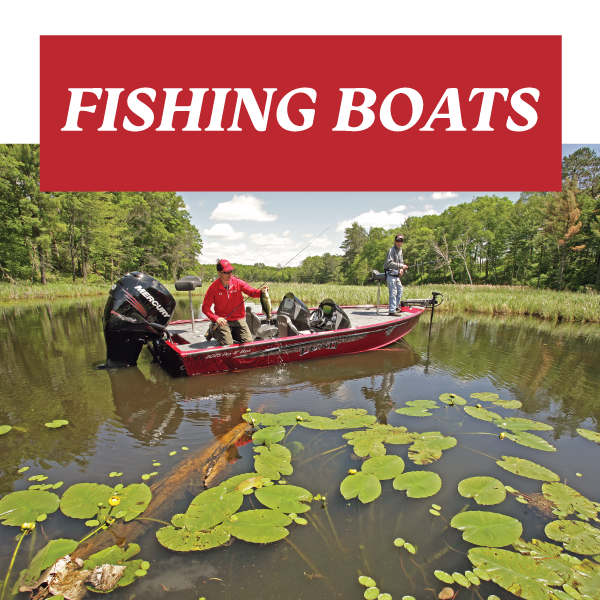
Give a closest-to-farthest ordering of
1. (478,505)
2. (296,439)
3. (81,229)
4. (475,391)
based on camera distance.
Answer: (478,505)
(296,439)
(475,391)
(81,229)

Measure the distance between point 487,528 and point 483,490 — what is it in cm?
51

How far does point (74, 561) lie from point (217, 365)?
12.5ft

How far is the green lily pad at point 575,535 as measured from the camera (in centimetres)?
223

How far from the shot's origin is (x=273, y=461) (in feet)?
10.4

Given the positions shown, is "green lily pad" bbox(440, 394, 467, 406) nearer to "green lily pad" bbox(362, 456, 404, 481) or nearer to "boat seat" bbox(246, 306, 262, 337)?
"green lily pad" bbox(362, 456, 404, 481)

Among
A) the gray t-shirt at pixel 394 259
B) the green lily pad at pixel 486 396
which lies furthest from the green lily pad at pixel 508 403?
the gray t-shirt at pixel 394 259

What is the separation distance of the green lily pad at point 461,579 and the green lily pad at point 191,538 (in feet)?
5.01

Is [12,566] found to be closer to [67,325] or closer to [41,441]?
[41,441]

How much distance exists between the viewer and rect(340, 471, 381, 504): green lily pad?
2.65 meters

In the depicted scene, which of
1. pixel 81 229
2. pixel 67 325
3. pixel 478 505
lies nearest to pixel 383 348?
pixel 478 505

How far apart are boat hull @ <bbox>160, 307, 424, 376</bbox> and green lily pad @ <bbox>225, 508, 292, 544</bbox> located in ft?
11.4

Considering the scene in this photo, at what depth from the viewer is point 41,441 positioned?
3.71 meters

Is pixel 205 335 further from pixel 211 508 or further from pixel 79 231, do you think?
pixel 79 231

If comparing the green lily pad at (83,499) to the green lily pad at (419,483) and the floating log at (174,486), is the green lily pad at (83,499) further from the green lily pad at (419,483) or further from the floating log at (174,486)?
the green lily pad at (419,483)
